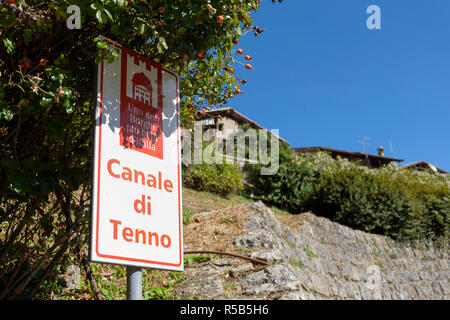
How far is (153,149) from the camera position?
2.35 meters

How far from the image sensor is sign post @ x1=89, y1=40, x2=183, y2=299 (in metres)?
2.02

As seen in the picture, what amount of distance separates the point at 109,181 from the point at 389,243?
37.7 feet

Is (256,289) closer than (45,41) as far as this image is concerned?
No

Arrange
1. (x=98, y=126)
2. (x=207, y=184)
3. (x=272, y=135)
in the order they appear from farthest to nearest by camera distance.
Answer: (x=272, y=135), (x=207, y=184), (x=98, y=126)

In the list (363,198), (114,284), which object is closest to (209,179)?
(363,198)

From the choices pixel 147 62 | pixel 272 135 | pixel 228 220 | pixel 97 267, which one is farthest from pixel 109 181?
pixel 272 135

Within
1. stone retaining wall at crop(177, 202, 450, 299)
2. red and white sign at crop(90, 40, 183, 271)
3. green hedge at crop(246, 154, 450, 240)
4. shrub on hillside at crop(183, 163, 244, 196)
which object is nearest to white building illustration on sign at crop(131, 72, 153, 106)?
red and white sign at crop(90, 40, 183, 271)

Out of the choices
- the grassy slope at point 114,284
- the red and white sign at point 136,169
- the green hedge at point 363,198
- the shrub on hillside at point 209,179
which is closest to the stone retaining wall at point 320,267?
the grassy slope at point 114,284

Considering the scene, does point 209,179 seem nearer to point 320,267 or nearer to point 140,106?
point 320,267

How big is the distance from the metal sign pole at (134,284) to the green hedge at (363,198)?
11244 mm

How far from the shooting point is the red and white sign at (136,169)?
203 centimetres

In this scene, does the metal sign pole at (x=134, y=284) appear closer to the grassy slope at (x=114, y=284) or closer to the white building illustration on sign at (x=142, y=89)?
the white building illustration on sign at (x=142, y=89)

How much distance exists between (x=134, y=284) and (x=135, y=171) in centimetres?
53
